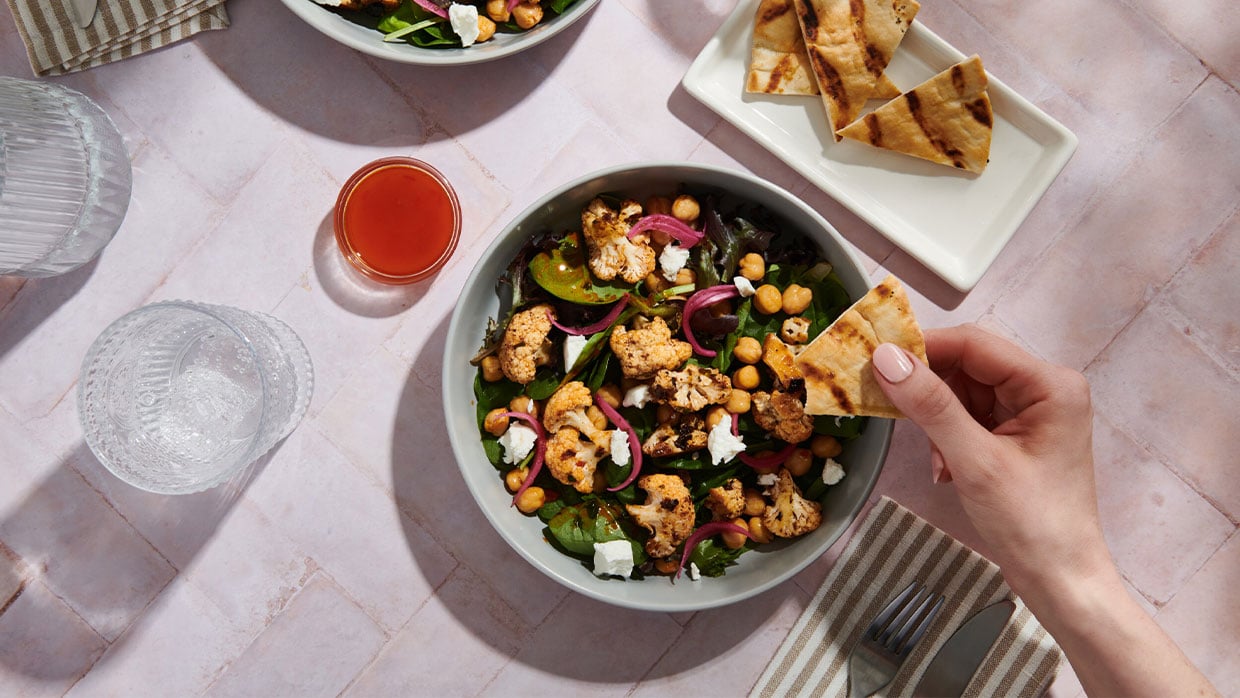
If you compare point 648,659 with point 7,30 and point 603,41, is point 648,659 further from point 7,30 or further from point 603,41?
point 7,30

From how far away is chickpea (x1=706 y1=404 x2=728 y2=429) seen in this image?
2172 mm

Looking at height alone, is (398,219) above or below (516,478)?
above

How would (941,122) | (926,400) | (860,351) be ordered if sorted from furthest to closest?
(941,122)
(860,351)
(926,400)

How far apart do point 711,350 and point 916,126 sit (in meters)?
0.83

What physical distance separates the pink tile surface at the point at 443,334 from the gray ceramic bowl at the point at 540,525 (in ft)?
0.83

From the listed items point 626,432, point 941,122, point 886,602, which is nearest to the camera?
point 626,432

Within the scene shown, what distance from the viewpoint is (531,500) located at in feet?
7.32

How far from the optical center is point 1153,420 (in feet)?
8.02

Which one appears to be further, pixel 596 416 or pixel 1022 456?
pixel 596 416

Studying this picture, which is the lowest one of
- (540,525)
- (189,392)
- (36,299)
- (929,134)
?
(36,299)

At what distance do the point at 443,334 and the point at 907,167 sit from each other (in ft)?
4.54

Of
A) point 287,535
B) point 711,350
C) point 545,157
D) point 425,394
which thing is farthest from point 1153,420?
point 287,535

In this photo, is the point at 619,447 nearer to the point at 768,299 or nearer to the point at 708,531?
the point at 708,531

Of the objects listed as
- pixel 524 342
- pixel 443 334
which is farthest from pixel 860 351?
pixel 443 334
